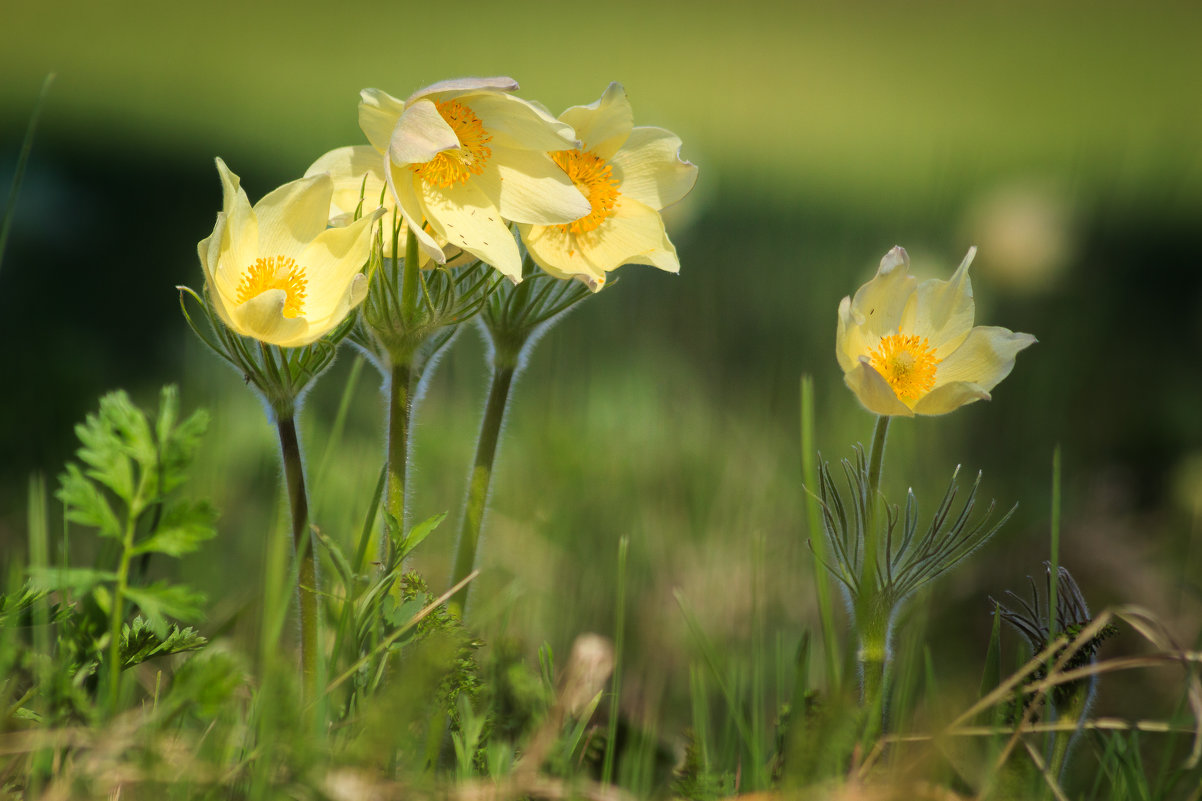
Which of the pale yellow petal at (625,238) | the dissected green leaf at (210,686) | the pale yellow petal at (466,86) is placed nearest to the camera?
the dissected green leaf at (210,686)

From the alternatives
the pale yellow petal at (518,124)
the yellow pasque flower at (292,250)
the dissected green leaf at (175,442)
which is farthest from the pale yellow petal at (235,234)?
the pale yellow petal at (518,124)

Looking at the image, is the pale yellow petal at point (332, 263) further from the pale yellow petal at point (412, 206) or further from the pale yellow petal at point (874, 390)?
the pale yellow petal at point (874, 390)

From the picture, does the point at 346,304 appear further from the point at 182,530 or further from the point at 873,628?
the point at 873,628

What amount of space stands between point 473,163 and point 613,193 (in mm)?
151

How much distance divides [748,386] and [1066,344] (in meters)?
0.86

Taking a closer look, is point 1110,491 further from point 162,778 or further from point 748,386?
point 162,778

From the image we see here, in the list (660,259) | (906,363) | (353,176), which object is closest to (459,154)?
(353,176)

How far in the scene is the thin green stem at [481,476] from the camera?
0.98 m

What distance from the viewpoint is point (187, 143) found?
160 inches

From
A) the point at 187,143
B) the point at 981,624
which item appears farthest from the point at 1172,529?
the point at 187,143

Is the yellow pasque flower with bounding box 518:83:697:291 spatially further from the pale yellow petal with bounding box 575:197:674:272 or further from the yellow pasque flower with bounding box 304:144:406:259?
the yellow pasque flower with bounding box 304:144:406:259

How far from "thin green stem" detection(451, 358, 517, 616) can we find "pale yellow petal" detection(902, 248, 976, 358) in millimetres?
394

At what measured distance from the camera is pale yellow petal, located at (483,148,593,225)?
906 millimetres

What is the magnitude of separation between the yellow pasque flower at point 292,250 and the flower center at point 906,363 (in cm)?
48
